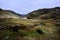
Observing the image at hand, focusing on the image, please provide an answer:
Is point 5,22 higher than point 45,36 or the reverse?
higher

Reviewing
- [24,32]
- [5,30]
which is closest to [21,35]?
[24,32]

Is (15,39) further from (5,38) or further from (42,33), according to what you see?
(42,33)

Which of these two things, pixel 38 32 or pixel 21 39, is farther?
pixel 38 32

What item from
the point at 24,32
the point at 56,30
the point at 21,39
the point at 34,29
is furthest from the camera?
the point at 56,30

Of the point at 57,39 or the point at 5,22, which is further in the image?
the point at 5,22

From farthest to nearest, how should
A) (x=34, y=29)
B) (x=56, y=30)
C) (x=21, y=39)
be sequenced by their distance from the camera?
(x=56, y=30), (x=34, y=29), (x=21, y=39)

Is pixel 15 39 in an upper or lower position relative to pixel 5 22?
lower

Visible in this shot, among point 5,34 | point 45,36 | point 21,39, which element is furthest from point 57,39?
point 5,34

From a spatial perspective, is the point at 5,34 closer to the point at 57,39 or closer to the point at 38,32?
the point at 38,32

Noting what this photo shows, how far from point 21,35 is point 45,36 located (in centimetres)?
472

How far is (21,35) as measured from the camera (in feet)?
99.3

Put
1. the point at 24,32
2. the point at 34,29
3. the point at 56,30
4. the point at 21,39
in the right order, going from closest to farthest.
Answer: the point at 21,39 → the point at 24,32 → the point at 34,29 → the point at 56,30

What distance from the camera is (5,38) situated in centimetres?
2883

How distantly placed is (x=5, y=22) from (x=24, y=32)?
7667 mm
